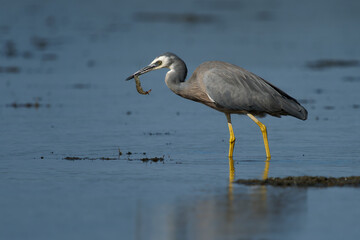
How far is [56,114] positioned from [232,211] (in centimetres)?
730

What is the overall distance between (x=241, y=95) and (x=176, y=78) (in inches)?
37.1

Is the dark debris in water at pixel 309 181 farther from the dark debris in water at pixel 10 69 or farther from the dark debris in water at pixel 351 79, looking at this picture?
the dark debris in water at pixel 10 69

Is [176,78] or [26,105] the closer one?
[176,78]

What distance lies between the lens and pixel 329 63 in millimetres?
22219

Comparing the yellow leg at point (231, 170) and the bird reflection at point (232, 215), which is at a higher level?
the yellow leg at point (231, 170)

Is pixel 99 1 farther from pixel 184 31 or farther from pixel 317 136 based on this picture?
pixel 317 136

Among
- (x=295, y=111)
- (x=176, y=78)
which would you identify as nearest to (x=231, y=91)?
(x=176, y=78)

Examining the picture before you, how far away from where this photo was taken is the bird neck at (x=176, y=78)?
1121cm

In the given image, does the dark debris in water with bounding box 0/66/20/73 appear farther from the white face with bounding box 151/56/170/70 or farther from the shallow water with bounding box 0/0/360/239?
the white face with bounding box 151/56/170/70

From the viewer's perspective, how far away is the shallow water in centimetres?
722

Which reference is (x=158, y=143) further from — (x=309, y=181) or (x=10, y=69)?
(x=10, y=69)

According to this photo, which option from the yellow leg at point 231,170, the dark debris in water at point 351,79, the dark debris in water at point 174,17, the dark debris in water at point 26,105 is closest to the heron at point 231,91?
the yellow leg at point 231,170

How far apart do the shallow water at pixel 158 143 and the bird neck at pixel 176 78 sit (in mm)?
844

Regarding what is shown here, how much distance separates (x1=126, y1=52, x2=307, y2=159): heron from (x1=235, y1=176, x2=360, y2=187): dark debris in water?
213 cm
